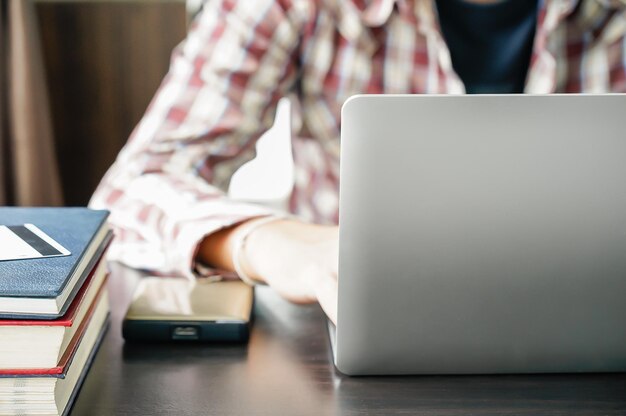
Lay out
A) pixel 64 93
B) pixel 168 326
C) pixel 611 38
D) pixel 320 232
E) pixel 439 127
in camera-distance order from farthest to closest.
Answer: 1. pixel 64 93
2. pixel 611 38
3. pixel 320 232
4. pixel 168 326
5. pixel 439 127

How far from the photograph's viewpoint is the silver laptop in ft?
1.45

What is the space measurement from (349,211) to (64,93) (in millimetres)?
1527

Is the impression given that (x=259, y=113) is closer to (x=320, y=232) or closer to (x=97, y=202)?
(x=97, y=202)

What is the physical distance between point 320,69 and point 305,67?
0.09ft

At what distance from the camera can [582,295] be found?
0.48 meters

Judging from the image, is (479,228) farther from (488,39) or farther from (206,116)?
(488,39)

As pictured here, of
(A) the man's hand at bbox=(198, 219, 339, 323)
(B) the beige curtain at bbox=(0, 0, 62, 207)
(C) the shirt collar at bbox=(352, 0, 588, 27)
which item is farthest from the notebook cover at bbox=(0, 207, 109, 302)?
(B) the beige curtain at bbox=(0, 0, 62, 207)

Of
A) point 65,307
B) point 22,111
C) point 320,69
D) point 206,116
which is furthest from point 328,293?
point 22,111

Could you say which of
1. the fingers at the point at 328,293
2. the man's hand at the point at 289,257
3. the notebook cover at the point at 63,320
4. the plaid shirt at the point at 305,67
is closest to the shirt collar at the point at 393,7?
the plaid shirt at the point at 305,67

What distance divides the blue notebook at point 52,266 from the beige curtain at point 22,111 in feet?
3.75

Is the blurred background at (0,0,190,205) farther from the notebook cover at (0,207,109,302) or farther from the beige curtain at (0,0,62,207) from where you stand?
the notebook cover at (0,207,109,302)

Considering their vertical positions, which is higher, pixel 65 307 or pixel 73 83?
pixel 65 307

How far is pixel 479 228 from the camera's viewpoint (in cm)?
46

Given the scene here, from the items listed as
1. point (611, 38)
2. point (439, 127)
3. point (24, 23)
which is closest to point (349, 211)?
point (439, 127)
